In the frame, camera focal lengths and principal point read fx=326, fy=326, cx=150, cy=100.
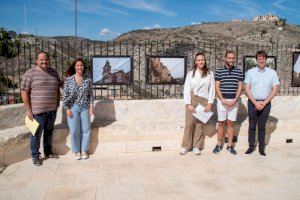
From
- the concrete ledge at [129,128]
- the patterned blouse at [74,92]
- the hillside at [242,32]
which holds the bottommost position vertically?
the concrete ledge at [129,128]

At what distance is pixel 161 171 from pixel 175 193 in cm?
93

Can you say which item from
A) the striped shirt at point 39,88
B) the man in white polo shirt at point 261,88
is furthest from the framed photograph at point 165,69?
the striped shirt at point 39,88

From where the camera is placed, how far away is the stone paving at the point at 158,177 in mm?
4535

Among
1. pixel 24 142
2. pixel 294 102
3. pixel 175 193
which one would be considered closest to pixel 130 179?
pixel 175 193

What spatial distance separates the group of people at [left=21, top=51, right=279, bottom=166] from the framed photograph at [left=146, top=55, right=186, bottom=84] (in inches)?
62.3

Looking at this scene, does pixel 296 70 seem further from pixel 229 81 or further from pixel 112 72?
pixel 112 72

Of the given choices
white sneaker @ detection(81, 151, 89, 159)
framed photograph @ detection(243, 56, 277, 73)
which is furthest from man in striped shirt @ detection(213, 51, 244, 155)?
white sneaker @ detection(81, 151, 89, 159)

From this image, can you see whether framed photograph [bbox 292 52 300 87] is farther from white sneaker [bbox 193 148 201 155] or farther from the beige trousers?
white sneaker [bbox 193 148 201 155]

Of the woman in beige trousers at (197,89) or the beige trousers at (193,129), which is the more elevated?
the woman in beige trousers at (197,89)

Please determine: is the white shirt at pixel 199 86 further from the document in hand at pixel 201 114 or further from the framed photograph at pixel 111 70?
the framed photograph at pixel 111 70

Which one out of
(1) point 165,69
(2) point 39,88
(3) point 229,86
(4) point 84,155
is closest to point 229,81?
(3) point 229,86

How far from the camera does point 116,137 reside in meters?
6.49

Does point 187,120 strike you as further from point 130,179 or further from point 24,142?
point 24,142

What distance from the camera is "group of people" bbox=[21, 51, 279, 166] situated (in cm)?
551
